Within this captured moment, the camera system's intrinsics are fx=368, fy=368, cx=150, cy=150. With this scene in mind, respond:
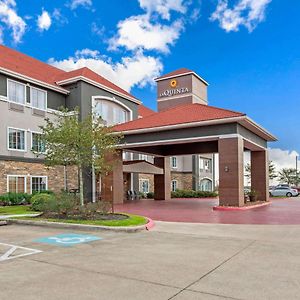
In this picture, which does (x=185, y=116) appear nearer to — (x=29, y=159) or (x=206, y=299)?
(x=29, y=159)

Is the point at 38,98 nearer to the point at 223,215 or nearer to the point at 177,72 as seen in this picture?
the point at 223,215

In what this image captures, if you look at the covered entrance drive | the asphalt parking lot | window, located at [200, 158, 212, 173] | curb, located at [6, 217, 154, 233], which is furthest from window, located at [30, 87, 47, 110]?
window, located at [200, 158, 212, 173]

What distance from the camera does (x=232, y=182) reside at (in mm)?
22672

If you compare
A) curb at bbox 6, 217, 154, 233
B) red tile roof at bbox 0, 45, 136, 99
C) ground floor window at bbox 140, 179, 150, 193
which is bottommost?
ground floor window at bbox 140, 179, 150, 193

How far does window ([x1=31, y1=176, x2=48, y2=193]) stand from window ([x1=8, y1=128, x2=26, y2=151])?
2490 millimetres

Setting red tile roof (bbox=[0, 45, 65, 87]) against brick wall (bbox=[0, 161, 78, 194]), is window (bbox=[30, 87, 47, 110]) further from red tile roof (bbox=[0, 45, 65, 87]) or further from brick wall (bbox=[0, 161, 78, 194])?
brick wall (bbox=[0, 161, 78, 194])

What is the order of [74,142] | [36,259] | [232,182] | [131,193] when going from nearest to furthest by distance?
[36,259] < [74,142] < [232,182] < [131,193]

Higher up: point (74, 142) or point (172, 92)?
point (172, 92)

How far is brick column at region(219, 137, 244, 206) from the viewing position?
22469mm

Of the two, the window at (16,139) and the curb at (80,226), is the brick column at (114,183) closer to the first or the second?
the window at (16,139)

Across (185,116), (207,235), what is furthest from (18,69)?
(207,235)

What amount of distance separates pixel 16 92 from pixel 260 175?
2034 centimetres

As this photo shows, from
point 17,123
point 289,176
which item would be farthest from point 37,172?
point 289,176

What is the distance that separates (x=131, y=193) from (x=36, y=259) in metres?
29.2
